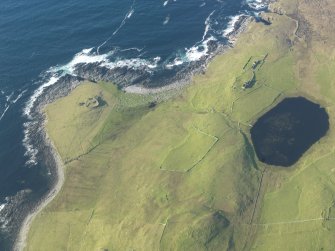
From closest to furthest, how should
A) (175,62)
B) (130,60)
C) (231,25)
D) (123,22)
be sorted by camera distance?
(175,62)
(130,60)
(231,25)
(123,22)

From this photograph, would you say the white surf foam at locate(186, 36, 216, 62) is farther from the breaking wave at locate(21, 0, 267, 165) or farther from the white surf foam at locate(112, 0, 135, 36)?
the white surf foam at locate(112, 0, 135, 36)

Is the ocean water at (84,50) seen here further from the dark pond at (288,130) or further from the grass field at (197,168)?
the dark pond at (288,130)

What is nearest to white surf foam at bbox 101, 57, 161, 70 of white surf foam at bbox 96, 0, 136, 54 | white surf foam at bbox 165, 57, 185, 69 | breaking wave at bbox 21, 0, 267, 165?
breaking wave at bbox 21, 0, 267, 165

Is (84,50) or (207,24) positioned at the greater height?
(84,50)

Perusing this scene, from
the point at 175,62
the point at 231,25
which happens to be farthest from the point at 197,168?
the point at 231,25

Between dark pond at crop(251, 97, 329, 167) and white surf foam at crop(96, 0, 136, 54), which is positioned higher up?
white surf foam at crop(96, 0, 136, 54)

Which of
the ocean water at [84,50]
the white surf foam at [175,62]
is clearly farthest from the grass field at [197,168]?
the white surf foam at [175,62]

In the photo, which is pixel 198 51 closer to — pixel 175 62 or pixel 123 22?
pixel 175 62
